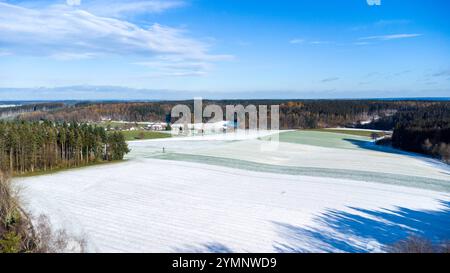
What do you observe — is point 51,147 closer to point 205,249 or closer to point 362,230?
point 205,249

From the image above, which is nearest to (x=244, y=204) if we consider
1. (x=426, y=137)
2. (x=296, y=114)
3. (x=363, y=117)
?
(x=426, y=137)

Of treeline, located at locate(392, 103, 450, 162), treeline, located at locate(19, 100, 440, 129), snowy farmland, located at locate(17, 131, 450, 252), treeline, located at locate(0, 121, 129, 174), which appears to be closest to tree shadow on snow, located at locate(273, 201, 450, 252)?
snowy farmland, located at locate(17, 131, 450, 252)

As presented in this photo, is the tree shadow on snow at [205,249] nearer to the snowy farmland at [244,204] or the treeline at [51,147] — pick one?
the snowy farmland at [244,204]

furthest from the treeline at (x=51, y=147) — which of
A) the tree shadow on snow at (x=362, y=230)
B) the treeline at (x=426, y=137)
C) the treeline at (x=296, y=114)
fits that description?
the treeline at (x=296, y=114)
